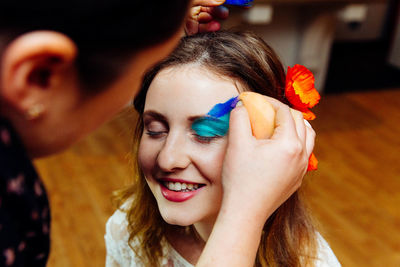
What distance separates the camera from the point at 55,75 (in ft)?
1.54

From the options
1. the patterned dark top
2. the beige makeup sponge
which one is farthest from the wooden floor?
the patterned dark top

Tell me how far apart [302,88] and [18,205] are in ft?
1.88

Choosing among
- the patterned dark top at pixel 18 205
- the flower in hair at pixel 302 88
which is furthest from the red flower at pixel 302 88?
the patterned dark top at pixel 18 205

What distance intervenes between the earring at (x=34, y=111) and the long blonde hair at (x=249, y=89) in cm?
47

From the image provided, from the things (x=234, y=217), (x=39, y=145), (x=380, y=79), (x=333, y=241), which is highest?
(x=39, y=145)

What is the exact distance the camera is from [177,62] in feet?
3.02

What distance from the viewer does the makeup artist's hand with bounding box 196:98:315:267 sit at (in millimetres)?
632

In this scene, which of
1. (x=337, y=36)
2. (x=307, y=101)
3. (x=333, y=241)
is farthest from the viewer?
(x=337, y=36)

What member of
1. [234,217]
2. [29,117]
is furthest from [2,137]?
[234,217]

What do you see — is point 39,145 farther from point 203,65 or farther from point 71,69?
point 203,65

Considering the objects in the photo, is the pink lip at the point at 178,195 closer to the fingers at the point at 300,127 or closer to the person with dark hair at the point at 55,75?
the fingers at the point at 300,127

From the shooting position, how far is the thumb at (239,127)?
2.24 feet

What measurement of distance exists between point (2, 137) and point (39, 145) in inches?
1.8

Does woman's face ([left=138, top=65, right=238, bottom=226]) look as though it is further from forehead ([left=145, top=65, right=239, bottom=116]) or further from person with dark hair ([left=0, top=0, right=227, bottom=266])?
person with dark hair ([left=0, top=0, right=227, bottom=266])
